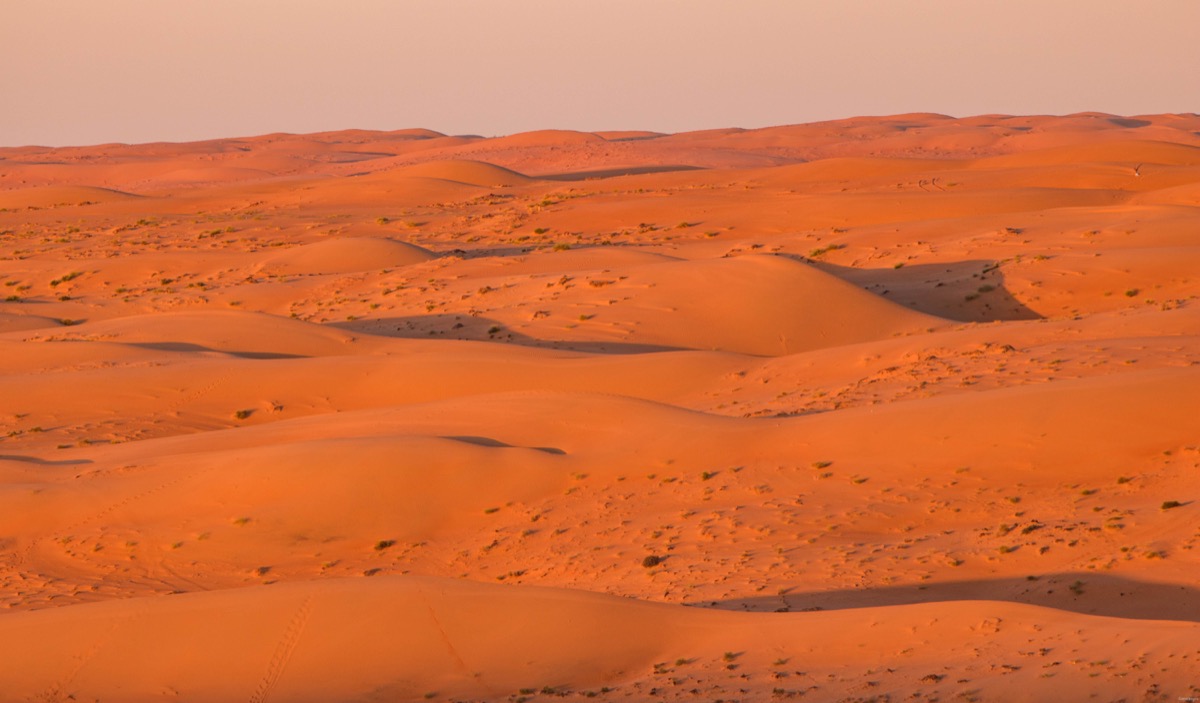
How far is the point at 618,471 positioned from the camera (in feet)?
42.1

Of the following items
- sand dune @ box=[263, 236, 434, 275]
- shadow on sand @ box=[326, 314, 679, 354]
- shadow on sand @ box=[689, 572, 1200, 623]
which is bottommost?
shadow on sand @ box=[689, 572, 1200, 623]

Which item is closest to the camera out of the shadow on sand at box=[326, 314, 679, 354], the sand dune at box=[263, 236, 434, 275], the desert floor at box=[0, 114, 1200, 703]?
the desert floor at box=[0, 114, 1200, 703]

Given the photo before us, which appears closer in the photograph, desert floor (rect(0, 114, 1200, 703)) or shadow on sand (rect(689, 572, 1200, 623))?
desert floor (rect(0, 114, 1200, 703))

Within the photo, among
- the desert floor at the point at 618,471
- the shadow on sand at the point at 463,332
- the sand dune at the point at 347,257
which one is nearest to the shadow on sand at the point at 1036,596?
the desert floor at the point at 618,471

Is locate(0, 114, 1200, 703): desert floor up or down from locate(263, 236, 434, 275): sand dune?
down

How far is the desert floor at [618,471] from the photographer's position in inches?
297

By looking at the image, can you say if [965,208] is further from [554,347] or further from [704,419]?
[704,419]

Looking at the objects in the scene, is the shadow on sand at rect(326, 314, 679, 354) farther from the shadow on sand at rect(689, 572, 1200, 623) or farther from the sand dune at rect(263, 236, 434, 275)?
the shadow on sand at rect(689, 572, 1200, 623)

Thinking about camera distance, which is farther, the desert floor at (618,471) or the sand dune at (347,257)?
the sand dune at (347,257)

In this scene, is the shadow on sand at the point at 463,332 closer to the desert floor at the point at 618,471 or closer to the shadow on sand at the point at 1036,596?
the desert floor at the point at 618,471

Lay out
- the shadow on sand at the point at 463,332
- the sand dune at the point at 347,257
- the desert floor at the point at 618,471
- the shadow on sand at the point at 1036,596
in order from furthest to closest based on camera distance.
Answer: the sand dune at the point at 347,257 → the shadow on sand at the point at 463,332 → the shadow on sand at the point at 1036,596 → the desert floor at the point at 618,471

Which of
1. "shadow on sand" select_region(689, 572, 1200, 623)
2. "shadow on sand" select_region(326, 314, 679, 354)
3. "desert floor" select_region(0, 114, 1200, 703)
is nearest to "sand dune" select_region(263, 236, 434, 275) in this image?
"desert floor" select_region(0, 114, 1200, 703)

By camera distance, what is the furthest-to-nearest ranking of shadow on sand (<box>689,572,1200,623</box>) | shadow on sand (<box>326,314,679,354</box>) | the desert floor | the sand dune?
the sand dune < shadow on sand (<box>326,314,679,354</box>) < shadow on sand (<box>689,572,1200,623</box>) < the desert floor

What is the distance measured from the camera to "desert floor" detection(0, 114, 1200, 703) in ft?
24.7
